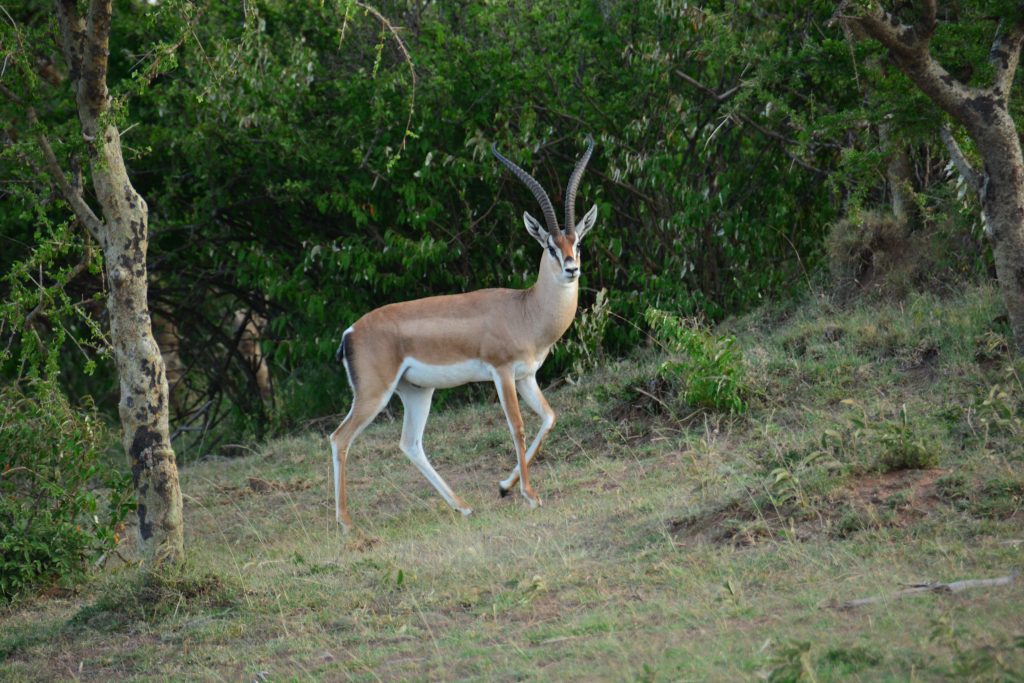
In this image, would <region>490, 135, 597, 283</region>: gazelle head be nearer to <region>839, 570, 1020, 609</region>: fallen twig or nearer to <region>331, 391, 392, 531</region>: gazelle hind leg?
<region>331, 391, 392, 531</region>: gazelle hind leg

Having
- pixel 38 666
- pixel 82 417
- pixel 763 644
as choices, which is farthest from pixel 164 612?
pixel 763 644

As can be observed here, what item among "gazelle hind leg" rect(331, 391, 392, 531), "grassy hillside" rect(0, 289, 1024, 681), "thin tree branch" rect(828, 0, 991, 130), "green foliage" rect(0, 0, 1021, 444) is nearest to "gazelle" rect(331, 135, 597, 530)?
"gazelle hind leg" rect(331, 391, 392, 531)

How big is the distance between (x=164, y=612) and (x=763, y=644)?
10.0 feet

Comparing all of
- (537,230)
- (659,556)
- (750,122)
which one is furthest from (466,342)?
(750,122)

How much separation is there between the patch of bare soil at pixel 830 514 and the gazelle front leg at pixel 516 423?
1668mm

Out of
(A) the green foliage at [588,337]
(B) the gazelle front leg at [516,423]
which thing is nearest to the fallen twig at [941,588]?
(B) the gazelle front leg at [516,423]

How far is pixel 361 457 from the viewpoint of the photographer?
9633 mm

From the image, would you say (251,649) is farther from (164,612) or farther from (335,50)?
Answer: (335,50)

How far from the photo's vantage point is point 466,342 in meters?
8.06

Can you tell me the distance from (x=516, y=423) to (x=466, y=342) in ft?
2.16

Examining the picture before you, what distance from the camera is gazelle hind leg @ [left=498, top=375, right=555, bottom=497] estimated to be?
25.5 ft

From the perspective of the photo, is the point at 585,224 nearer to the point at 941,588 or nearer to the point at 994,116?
the point at 994,116

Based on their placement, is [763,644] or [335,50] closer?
[763,644]

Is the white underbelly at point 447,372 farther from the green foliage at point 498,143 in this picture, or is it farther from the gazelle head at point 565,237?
the green foliage at point 498,143
